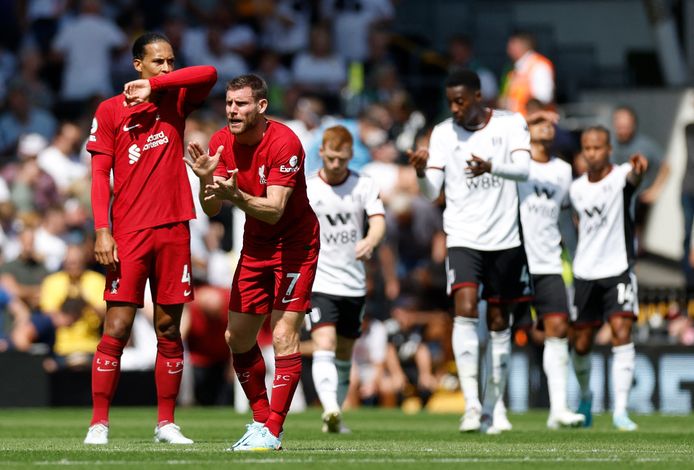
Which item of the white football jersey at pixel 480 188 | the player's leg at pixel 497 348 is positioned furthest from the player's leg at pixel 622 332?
the white football jersey at pixel 480 188

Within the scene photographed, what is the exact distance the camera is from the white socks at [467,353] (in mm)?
12898

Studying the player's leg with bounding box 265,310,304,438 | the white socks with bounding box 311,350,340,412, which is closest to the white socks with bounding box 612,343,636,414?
the white socks with bounding box 311,350,340,412

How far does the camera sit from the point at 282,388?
999cm

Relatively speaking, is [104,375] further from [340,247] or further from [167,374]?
[340,247]

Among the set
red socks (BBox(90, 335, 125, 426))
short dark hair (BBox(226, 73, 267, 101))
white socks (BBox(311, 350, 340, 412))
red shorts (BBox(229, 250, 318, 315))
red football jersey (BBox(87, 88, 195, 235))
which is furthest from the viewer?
white socks (BBox(311, 350, 340, 412))

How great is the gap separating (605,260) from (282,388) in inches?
206

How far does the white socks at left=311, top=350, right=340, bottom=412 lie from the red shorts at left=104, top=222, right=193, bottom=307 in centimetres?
261

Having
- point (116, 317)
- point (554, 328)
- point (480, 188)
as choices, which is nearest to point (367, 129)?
point (554, 328)

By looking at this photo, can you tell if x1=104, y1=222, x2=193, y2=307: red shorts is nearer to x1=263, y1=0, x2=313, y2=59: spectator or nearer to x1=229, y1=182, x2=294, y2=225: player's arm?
x1=229, y1=182, x2=294, y2=225: player's arm

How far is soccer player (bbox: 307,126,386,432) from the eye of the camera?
13.5 meters

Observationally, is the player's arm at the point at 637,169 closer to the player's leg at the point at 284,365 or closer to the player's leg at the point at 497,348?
the player's leg at the point at 497,348

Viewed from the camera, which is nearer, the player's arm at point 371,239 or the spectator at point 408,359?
the player's arm at point 371,239

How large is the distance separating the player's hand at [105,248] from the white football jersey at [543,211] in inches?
A: 199

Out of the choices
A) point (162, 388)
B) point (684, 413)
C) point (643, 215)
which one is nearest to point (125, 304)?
point (162, 388)
